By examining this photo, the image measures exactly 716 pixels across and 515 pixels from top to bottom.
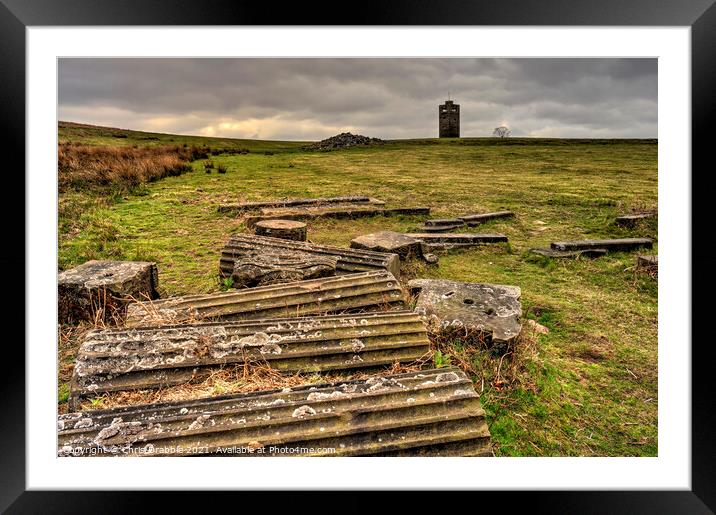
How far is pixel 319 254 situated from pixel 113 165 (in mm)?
9392

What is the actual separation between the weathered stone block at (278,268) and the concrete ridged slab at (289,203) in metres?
4.50

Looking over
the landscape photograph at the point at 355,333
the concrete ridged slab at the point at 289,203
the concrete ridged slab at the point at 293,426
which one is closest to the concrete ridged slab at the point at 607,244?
the landscape photograph at the point at 355,333

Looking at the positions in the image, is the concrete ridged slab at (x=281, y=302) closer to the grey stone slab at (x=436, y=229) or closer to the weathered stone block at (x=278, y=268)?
the weathered stone block at (x=278, y=268)

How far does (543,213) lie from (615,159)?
28.0 feet

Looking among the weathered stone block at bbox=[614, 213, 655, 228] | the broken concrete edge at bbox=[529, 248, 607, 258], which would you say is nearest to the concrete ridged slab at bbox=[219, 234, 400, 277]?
the broken concrete edge at bbox=[529, 248, 607, 258]

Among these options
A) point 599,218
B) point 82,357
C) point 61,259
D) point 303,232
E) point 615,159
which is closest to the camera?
point 82,357

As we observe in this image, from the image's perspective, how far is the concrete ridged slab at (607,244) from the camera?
669cm

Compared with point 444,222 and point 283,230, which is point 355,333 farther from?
point 444,222

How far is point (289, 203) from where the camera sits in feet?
31.8

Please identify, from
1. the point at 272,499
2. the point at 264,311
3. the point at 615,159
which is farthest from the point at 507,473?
the point at 615,159

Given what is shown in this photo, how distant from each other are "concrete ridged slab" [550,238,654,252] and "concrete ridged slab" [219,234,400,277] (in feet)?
9.38

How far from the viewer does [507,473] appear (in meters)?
2.35

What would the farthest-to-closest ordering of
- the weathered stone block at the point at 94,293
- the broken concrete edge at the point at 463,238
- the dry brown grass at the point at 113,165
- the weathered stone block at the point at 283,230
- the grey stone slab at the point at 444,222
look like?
1. the dry brown grass at the point at 113,165
2. the grey stone slab at the point at 444,222
3. the broken concrete edge at the point at 463,238
4. the weathered stone block at the point at 283,230
5. the weathered stone block at the point at 94,293
